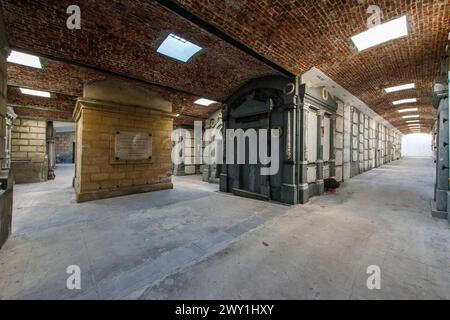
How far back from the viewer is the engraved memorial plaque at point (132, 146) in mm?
7051

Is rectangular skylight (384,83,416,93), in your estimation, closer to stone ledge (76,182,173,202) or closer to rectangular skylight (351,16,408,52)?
rectangular skylight (351,16,408,52)

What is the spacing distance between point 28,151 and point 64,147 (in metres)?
16.6

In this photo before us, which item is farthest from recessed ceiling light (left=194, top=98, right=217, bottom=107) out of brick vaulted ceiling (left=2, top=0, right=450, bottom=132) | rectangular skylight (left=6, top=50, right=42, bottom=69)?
rectangular skylight (left=6, top=50, right=42, bottom=69)

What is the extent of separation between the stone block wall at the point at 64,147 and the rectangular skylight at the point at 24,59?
23867 millimetres

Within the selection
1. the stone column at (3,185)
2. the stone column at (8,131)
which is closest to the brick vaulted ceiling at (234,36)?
the stone column at (3,185)

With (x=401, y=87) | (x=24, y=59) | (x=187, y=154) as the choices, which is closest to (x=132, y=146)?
(x=24, y=59)

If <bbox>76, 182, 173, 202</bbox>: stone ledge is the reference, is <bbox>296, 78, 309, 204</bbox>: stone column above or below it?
above

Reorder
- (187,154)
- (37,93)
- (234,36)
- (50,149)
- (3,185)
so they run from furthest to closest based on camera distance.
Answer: (187,154) → (50,149) → (37,93) → (234,36) → (3,185)

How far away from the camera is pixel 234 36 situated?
13.5ft

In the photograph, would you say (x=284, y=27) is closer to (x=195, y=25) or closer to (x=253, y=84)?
(x=195, y=25)

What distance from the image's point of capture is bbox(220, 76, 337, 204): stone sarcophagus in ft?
19.7

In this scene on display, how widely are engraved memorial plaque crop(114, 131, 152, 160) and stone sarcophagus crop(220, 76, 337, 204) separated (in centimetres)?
331

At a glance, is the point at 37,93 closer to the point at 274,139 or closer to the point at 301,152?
the point at 274,139
